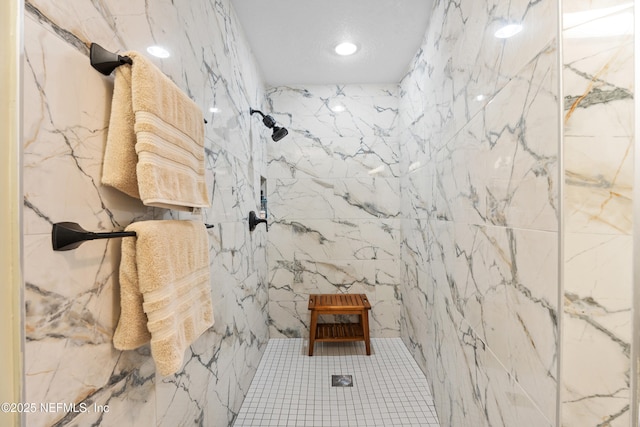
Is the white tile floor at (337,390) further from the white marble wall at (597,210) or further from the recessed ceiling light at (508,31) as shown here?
the recessed ceiling light at (508,31)

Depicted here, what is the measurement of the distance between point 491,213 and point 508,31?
22.6 inches

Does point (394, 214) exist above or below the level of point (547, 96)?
below

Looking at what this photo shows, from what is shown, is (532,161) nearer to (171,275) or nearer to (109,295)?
(171,275)

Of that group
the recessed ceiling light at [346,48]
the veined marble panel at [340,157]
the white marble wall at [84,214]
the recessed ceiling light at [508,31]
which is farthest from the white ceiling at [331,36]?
the recessed ceiling light at [508,31]

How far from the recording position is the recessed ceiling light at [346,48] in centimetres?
208

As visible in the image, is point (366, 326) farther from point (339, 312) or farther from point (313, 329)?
point (313, 329)

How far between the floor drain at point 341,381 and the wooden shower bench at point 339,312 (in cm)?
32

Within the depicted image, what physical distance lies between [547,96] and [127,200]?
43.5 inches

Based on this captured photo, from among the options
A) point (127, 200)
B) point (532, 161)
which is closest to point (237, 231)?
point (127, 200)

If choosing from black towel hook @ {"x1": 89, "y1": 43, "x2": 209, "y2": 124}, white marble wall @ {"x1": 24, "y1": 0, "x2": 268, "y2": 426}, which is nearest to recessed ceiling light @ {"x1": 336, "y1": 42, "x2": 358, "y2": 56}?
white marble wall @ {"x1": 24, "y1": 0, "x2": 268, "y2": 426}

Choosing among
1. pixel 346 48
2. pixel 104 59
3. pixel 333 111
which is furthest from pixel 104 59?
pixel 333 111

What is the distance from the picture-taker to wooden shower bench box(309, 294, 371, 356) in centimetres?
227

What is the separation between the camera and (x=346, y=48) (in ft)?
6.97

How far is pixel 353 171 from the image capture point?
2.67 metres
